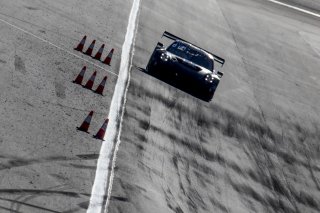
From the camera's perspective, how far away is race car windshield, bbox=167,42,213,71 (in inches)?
959

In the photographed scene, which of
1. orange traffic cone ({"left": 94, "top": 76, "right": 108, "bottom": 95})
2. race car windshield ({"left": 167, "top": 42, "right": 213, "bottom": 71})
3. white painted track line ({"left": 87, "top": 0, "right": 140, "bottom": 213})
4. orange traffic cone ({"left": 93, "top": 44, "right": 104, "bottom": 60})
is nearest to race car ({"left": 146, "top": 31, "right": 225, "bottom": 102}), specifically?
race car windshield ({"left": 167, "top": 42, "right": 213, "bottom": 71})

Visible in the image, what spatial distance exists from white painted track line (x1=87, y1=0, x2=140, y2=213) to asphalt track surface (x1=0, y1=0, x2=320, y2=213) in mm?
155

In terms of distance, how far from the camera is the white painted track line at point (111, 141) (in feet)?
47.6

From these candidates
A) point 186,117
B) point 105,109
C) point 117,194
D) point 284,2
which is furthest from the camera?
point 284,2

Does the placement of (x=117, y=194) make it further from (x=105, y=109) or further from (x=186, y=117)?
(x=186, y=117)

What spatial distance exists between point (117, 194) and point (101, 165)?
1175 millimetres

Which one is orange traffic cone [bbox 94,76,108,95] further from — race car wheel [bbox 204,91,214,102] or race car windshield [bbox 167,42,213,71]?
race car wheel [bbox 204,91,214,102]

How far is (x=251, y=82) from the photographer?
28.9 metres

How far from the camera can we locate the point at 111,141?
17.5 metres

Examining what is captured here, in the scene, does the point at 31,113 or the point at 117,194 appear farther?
the point at 31,113

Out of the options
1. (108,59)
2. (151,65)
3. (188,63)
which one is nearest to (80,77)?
(108,59)

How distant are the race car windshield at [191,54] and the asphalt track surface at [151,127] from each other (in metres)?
1.21

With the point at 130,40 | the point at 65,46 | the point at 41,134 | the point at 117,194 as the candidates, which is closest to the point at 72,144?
the point at 41,134

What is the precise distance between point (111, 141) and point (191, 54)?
25.7 feet
